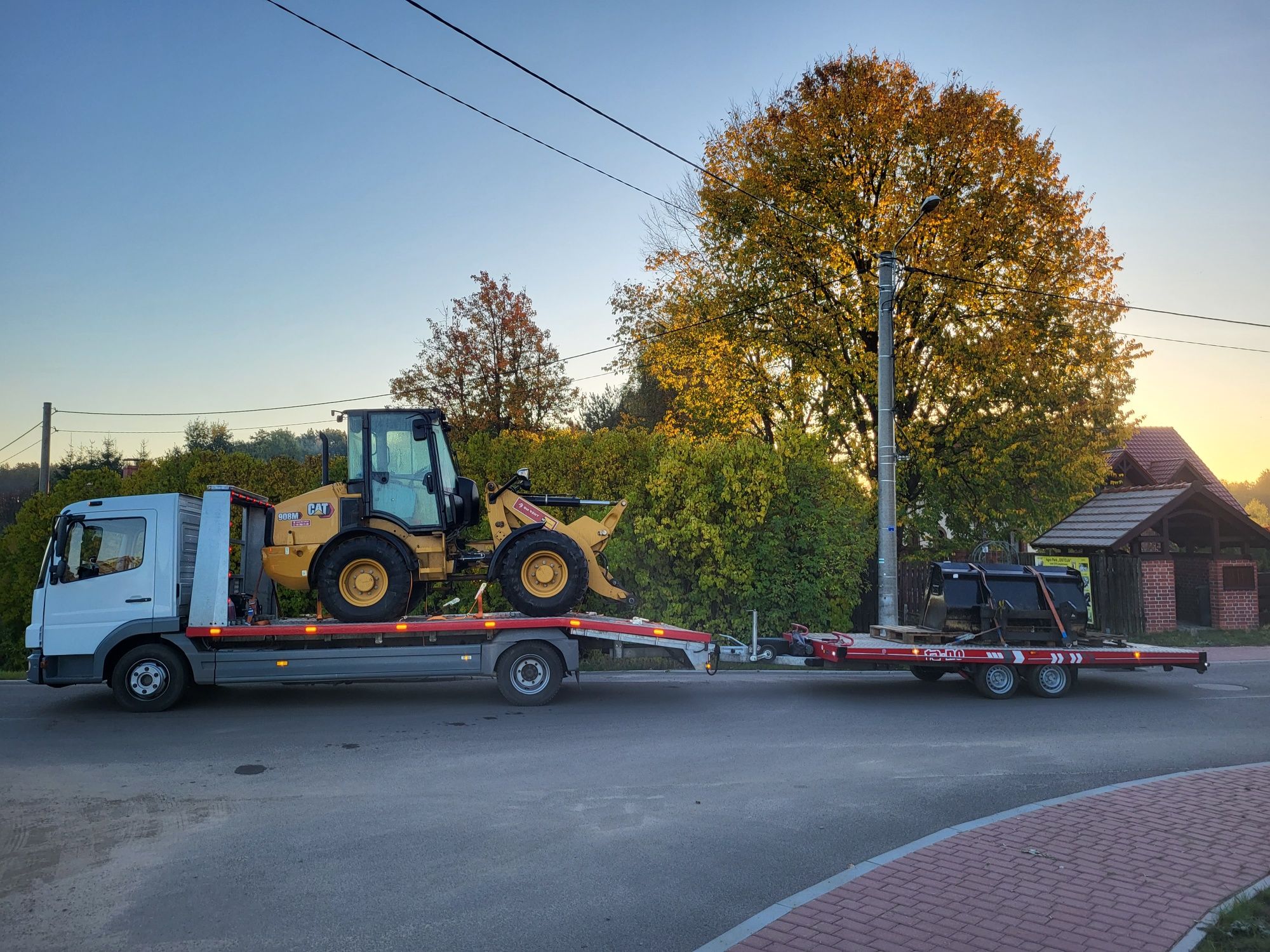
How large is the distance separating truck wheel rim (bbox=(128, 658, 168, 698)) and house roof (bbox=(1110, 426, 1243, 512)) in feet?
103

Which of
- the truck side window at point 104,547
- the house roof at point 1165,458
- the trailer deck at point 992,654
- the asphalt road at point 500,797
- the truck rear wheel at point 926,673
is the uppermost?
the house roof at point 1165,458

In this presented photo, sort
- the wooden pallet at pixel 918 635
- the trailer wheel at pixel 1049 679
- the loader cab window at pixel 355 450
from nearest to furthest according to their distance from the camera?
the loader cab window at pixel 355 450 → the trailer wheel at pixel 1049 679 → the wooden pallet at pixel 918 635

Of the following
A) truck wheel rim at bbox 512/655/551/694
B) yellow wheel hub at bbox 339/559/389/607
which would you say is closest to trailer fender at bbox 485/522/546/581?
truck wheel rim at bbox 512/655/551/694

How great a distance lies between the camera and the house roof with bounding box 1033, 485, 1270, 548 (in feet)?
71.6

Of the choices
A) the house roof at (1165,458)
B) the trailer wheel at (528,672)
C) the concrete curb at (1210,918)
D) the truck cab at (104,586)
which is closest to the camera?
the concrete curb at (1210,918)

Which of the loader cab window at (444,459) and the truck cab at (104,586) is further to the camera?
the loader cab window at (444,459)

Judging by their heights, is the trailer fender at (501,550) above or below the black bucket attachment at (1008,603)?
above

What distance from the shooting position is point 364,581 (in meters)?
11.5

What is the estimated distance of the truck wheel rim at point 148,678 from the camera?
10977 mm

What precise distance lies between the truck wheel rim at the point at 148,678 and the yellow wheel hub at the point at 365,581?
2257mm

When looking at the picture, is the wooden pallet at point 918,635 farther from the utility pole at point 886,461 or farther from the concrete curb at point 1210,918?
the concrete curb at point 1210,918

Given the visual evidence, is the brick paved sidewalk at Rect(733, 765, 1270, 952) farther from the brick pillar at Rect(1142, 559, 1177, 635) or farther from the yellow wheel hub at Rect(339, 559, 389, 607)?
the brick pillar at Rect(1142, 559, 1177, 635)

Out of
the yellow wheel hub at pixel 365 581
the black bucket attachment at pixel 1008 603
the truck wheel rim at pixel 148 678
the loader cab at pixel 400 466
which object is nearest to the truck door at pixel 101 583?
the truck wheel rim at pixel 148 678

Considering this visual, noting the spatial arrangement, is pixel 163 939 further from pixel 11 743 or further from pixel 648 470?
pixel 648 470
